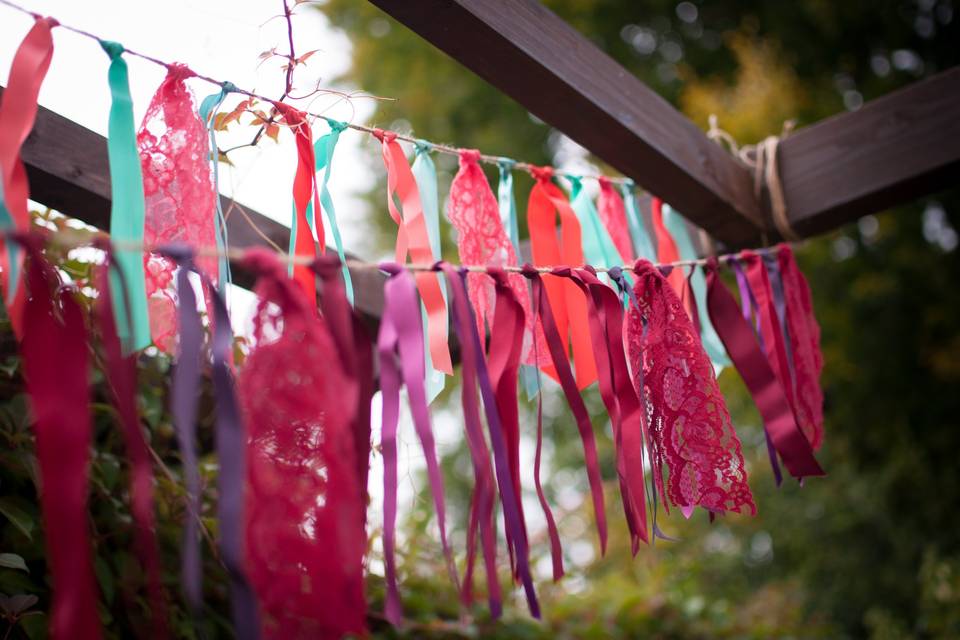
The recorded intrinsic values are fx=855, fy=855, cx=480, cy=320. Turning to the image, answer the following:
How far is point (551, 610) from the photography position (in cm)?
260

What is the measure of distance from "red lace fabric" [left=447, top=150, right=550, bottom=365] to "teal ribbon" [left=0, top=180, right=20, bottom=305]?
2.30 feet

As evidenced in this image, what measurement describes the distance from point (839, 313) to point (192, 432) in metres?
5.03

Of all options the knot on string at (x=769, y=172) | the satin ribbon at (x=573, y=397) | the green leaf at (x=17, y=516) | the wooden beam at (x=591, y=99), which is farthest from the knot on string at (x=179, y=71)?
the knot on string at (x=769, y=172)

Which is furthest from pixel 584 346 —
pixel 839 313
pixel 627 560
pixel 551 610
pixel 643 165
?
pixel 839 313

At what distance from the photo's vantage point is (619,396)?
1151 mm

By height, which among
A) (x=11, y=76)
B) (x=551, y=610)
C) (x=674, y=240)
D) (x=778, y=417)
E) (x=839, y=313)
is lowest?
(x=551, y=610)

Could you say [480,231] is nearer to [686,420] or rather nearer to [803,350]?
[686,420]

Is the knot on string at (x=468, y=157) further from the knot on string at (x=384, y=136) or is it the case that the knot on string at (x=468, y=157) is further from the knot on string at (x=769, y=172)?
the knot on string at (x=769, y=172)

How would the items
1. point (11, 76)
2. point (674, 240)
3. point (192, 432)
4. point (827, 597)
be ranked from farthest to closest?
point (827, 597), point (674, 240), point (11, 76), point (192, 432)

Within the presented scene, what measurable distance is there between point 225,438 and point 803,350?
4.03 feet

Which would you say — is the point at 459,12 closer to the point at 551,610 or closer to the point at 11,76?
the point at 11,76

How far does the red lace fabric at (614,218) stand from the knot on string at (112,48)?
1023 mm

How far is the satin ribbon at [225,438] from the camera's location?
71 cm

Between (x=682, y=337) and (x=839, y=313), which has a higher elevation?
(x=839, y=313)
